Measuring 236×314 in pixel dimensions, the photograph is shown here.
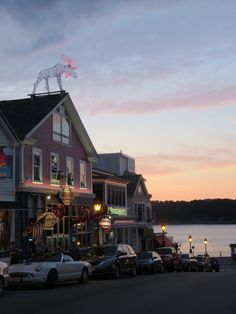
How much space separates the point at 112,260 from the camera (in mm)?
26094

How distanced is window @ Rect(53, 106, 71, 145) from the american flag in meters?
6.47

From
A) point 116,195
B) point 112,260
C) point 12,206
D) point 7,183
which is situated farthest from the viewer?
point 116,195

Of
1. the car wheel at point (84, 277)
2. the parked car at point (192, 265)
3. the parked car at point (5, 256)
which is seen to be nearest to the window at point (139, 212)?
the parked car at point (192, 265)

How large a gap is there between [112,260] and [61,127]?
41.5ft

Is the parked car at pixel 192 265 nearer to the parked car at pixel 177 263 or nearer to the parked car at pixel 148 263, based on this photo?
the parked car at pixel 177 263

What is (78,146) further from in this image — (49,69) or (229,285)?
(229,285)

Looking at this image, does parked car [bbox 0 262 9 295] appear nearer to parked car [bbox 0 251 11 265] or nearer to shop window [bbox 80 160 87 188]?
parked car [bbox 0 251 11 265]

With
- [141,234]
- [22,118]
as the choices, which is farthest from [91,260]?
[141,234]

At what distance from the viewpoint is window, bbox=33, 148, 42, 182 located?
32125mm

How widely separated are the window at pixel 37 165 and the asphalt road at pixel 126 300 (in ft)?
39.1

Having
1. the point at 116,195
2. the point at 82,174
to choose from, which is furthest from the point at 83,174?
the point at 116,195

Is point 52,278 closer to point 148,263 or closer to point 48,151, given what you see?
point 148,263

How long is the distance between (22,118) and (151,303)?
66.4 feet

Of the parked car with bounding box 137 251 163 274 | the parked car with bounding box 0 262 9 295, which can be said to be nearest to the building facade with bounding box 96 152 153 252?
the parked car with bounding box 137 251 163 274
